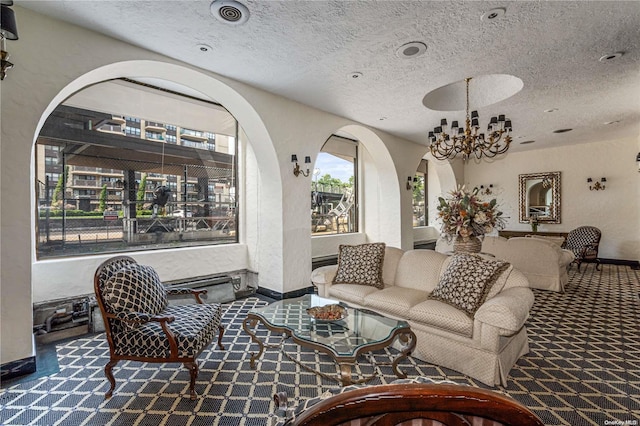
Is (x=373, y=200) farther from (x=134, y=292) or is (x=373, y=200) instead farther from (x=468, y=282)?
(x=134, y=292)

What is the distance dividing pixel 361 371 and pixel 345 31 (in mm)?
3054

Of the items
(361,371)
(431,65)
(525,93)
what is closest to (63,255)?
(361,371)

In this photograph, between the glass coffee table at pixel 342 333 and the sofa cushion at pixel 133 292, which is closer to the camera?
the glass coffee table at pixel 342 333

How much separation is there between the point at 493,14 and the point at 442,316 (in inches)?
102

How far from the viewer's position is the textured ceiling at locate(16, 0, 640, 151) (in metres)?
2.49

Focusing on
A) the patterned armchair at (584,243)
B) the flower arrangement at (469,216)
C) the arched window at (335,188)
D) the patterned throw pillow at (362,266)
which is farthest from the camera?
the arched window at (335,188)

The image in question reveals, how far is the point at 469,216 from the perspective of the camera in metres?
3.69

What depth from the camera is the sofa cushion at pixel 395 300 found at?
296 centimetres

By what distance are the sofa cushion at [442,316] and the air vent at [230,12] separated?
9.84 feet

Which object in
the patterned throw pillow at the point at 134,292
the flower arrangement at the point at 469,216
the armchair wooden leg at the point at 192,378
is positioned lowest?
the armchair wooden leg at the point at 192,378

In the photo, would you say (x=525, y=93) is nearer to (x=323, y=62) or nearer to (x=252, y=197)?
(x=323, y=62)

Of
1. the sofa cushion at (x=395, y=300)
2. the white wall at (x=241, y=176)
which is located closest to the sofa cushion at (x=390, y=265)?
the sofa cushion at (x=395, y=300)

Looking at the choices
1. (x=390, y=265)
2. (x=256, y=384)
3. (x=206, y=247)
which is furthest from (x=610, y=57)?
(x=206, y=247)

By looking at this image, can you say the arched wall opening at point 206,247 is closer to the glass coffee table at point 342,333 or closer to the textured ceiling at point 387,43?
the textured ceiling at point 387,43
